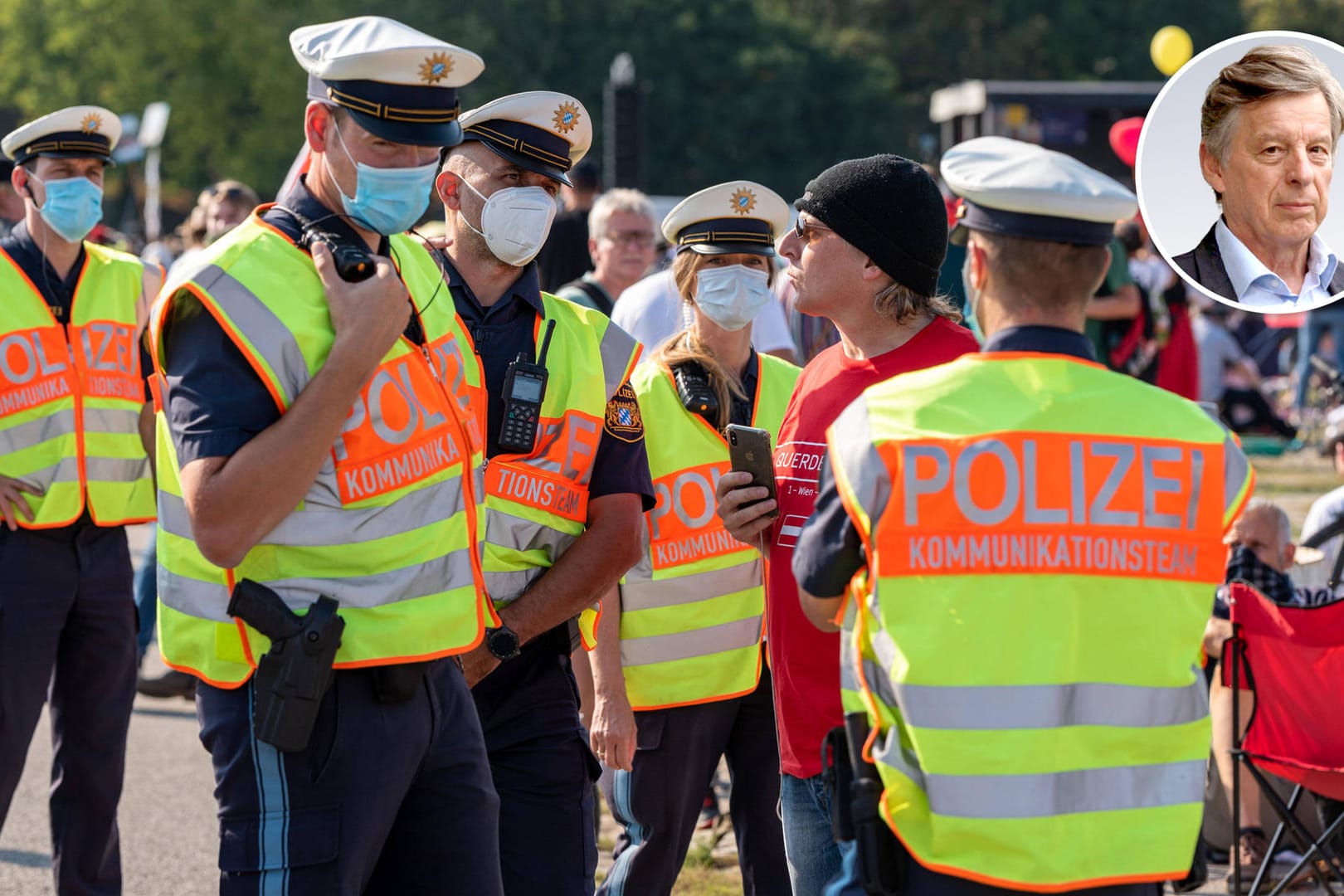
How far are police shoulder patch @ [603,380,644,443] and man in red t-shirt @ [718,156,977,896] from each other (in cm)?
51

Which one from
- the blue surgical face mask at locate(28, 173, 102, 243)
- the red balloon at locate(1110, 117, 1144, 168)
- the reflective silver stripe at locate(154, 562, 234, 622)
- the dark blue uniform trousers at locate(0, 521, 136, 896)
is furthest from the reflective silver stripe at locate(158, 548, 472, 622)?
the red balloon at locate(1110, 117, 1144, 168)

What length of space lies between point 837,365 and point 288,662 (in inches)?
55.2

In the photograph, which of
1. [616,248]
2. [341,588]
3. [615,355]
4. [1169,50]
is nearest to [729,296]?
[615,355]

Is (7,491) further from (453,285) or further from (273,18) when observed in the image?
(273,18)

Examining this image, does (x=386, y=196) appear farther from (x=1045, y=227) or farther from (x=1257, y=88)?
(x=1257, y=88)

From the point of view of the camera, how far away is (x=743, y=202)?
4.88 meters

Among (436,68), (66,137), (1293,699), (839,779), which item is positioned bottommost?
(1293,699)

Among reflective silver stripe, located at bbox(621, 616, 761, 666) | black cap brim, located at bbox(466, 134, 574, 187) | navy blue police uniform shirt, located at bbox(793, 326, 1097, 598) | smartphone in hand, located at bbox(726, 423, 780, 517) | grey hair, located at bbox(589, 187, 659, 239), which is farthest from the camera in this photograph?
grey hair, located at bbox(589, 187, 659, 239)

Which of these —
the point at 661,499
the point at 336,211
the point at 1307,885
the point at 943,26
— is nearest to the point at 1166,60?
the point at 1307,885

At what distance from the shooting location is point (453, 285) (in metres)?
3.99

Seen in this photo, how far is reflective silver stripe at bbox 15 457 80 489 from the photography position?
5203mm

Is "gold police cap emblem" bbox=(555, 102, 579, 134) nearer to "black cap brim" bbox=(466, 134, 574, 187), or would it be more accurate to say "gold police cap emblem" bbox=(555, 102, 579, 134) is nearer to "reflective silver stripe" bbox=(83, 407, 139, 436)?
"black cap brim" bbox=(466, 134, 574, 187)

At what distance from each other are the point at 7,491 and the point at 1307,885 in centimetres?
459

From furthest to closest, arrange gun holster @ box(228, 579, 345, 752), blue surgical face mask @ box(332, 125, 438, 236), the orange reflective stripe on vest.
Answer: blue surgical face mask @ box(332, 125, 438, 236)
gun holster @ box(228, 579, 345, 752)
the orange reflective stripe on vest
